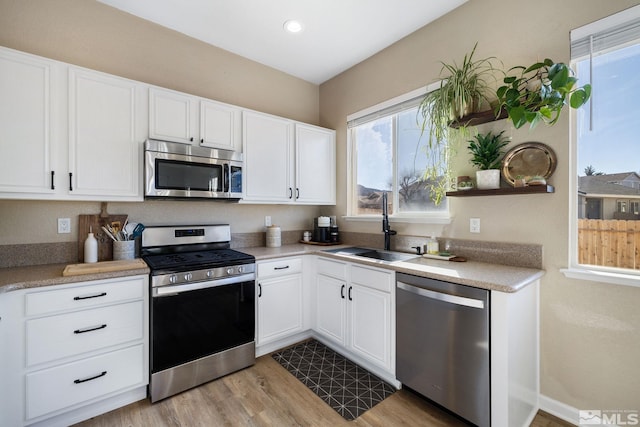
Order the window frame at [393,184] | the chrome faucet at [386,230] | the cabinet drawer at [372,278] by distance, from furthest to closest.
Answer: the chrome faucet at [386,230] → the window frame at [393,184] → the cabinet drawer at [372,278]

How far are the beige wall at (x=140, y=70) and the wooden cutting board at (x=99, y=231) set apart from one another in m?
0.05

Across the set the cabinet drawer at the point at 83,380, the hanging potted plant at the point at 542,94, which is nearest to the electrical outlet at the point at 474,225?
the hanging potted plant at the point at 542,94

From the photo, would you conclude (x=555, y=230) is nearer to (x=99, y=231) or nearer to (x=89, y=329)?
(x=89, y=329)

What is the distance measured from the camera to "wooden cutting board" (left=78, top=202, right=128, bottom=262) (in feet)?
7.11

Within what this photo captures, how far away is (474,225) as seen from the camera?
2199 millimetres

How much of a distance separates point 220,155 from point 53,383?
1.84m

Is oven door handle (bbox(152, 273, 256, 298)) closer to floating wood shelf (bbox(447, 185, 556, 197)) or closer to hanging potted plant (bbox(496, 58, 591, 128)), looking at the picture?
floating wood shelf (bbox(447, 185, 556, 197))

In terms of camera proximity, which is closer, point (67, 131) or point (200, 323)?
point (67, 131)

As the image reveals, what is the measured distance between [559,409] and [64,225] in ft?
11.9

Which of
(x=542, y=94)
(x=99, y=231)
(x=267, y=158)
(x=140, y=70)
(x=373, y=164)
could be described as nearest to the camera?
(x=542, y=94)

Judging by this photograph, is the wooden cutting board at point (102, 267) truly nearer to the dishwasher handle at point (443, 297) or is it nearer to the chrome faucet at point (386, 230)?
the dishwasher handle at point (443, 297)

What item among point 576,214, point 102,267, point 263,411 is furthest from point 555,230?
point 102,267

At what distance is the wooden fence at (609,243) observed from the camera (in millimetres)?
1602

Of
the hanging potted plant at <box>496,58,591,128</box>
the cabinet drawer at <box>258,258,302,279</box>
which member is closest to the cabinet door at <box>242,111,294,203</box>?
the cabinet drawer at <box>258,258,302,279</box>
